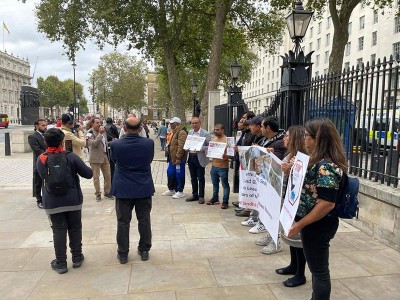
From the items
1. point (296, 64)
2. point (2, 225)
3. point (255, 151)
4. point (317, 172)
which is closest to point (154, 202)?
point (2, 225)

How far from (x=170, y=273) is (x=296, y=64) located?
4783mm

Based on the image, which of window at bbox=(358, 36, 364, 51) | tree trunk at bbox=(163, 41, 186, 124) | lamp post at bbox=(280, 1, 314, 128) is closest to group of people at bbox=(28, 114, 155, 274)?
lamp post at bbox=(280, 1, 314, 128)

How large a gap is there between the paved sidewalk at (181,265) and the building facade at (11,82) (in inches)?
3842

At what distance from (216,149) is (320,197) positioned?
4.22 m

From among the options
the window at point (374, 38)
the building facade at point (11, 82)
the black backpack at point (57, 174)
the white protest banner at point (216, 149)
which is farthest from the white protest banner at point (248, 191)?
the building facade at point (11, 82)

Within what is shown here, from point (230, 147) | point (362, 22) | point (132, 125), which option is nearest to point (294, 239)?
point (132, 125)

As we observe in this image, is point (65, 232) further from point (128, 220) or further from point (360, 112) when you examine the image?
point (360, 112)

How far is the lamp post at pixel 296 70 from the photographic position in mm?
6625

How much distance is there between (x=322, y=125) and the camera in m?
2.64

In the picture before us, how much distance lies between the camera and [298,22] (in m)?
6.62

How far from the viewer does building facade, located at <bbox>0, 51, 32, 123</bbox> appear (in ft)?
318

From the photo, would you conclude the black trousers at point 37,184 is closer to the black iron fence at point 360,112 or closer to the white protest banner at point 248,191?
the white protest banner at point 248,191

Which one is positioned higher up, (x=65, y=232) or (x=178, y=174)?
(x=178, y=174)

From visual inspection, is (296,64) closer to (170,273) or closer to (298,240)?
(298,240)
